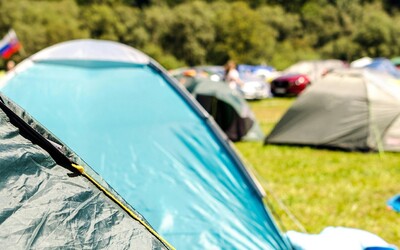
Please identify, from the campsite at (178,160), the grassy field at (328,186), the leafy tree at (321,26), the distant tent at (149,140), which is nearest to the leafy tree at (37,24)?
the leafy tree at (321,26)

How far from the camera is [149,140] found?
3752 millimetres

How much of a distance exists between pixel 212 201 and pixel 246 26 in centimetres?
2951

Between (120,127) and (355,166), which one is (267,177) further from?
(120,127)

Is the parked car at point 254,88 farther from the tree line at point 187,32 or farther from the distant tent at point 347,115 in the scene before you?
the tree line at point 187,32

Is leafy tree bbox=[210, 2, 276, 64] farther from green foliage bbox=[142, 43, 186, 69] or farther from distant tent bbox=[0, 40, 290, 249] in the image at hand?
distant tent bbox=[0, 40, 290, 249]

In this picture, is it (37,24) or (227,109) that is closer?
(227,109)

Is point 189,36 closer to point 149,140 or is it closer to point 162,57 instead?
point 162,57

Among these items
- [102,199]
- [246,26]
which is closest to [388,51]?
[246,26]

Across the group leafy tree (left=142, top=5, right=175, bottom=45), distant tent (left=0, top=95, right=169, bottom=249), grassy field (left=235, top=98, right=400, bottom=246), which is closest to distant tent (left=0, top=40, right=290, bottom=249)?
grassy field (left=235, top=98, right=400, bottom=246)

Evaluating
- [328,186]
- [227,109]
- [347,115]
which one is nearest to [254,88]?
[227,109]

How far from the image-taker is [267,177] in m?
5.80

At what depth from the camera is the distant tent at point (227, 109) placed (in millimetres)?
7895

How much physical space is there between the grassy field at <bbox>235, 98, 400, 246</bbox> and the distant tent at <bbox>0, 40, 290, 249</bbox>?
642 millimetres

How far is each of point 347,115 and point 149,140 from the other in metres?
3.85
